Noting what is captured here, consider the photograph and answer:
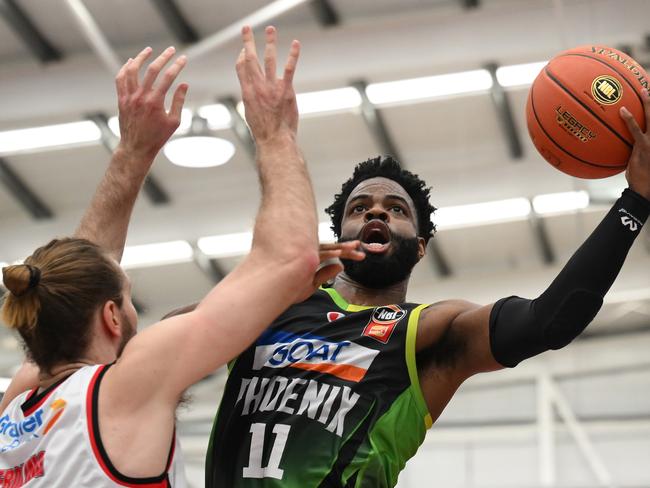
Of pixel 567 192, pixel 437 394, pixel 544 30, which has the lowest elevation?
pixel 567 192

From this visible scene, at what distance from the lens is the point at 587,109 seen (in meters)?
3.58

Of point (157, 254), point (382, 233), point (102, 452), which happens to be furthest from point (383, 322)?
point (157, 254)

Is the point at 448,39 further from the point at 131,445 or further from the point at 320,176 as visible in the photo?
the point at 131,445

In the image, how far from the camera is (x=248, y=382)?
3.70m

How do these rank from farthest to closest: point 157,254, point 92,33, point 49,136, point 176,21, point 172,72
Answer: point 157,254 < point 49,136 < point 176,21 < point 92,33 < point 172,72

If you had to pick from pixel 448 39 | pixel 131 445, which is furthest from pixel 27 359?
pixel 448 39

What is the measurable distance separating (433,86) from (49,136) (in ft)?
13.1

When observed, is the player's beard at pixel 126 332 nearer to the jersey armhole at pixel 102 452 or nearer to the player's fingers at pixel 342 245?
the jersey armhole at pixel 102 452

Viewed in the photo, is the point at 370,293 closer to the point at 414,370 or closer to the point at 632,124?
the point at 414,370

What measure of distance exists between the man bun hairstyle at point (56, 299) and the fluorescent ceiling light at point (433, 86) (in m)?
8.09

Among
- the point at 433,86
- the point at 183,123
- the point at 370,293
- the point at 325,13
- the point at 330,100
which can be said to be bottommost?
the point at 433,86

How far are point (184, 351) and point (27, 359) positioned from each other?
0.60 metres

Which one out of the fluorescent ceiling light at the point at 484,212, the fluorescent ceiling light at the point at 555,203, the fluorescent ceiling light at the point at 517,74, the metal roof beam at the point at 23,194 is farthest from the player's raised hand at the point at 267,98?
the metal roof beam at the point at 23,194

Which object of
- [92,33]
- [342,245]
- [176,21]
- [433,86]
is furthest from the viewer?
[433,86]
